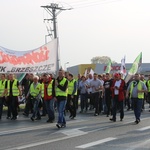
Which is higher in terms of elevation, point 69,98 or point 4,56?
point 4,56

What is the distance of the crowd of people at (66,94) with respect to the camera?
40.1ft

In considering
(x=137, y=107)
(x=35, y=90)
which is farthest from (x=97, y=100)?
(x=137, y=107)

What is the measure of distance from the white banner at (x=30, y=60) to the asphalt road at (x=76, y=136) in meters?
4.07

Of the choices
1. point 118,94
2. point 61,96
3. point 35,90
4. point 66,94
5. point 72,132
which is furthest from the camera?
point 35,90

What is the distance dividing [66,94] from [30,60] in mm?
6634

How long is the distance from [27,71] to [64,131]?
734 cm

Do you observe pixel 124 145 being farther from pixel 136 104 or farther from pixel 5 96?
pixel 5 96

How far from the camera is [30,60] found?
18.3 m

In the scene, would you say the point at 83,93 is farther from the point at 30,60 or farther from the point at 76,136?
the point at 76,136

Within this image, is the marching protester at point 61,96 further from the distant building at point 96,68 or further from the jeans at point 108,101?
the distant building at point 96,68

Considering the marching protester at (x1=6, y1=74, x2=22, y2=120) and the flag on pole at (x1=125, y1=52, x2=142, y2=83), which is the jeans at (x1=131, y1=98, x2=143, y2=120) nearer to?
the marching protester at (x1=6, y1=74, x2=22, y2=120)

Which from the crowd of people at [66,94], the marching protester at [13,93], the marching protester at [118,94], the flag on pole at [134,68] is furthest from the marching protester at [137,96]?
the flag on pole at [134,68]

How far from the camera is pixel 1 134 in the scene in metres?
10.7

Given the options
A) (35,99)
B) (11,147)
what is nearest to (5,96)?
(35,99)
